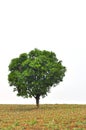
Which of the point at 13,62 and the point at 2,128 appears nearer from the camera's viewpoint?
the point at 2,128

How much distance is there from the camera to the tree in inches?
2992

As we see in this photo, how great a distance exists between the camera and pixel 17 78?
254 feet

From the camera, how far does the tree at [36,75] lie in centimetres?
7600

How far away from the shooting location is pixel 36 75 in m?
76.2

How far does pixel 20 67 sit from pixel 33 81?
183 inches


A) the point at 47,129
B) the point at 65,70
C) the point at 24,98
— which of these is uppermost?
the point at 65,70

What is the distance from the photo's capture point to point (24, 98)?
253ft

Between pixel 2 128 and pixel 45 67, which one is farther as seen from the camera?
pixel 45 67

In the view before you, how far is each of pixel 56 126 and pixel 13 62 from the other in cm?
4119

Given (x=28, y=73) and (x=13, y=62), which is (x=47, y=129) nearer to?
(x=28, y=73)

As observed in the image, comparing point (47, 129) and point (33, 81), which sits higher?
point (33, 81)

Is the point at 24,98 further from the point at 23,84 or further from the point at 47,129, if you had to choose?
the point at 47,129

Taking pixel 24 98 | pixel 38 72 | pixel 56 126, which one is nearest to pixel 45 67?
pixel 38 72

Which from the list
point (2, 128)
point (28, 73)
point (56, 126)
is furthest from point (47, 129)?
point (28, 73)
